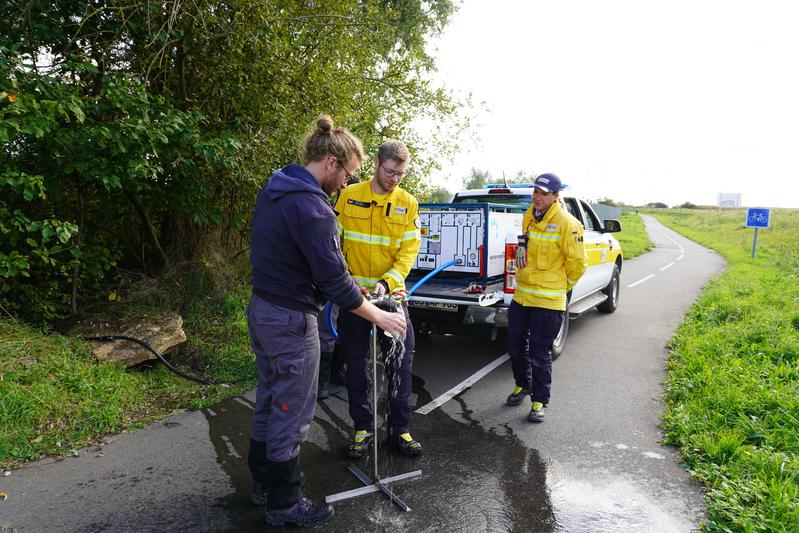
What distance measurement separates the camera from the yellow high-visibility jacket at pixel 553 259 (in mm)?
4406

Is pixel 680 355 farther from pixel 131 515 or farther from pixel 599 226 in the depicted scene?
pixel 131 515

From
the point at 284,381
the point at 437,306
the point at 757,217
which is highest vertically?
the point at 757,217

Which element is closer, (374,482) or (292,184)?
(292,184)

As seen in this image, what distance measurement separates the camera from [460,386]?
5.25m

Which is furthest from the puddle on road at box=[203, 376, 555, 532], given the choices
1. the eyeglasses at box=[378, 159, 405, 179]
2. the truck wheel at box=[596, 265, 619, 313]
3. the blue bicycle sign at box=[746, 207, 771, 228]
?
the blue bicycle sign at box=[746, 207, 771, 228]

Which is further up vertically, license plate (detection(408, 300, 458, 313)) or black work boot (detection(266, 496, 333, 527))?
license plate (detection(408, 300, 458, 313))

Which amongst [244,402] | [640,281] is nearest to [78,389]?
[244,402]

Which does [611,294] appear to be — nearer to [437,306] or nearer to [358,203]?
[437,306]

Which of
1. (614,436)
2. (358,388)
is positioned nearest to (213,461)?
(358,388)

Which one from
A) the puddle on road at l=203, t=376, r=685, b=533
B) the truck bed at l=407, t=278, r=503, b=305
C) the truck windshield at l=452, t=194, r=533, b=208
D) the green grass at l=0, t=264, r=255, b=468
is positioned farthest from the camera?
the truck windshield at l=452, t=194, r=533, b=208

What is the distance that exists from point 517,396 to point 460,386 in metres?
0.67

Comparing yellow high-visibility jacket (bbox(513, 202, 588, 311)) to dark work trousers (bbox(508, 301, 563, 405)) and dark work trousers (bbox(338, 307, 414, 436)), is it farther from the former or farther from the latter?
dark work trousers (bbox(338, 307, 414, 436))

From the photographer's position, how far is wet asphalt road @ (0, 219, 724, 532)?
296cm

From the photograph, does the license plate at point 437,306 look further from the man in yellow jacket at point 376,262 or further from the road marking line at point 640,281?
the road marking line at point 640,281
